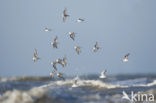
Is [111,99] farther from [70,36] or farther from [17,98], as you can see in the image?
[70,36]

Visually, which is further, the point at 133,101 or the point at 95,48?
the point at 95,48

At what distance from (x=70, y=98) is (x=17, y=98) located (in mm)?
3331

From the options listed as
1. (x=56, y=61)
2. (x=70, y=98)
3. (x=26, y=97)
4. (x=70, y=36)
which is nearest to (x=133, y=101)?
(x=70, y=98)

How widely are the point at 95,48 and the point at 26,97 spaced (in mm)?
14554

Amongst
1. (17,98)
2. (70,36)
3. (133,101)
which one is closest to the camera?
(17,98)

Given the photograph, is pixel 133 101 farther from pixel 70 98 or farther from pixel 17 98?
pixel 17 98

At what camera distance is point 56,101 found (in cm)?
2488

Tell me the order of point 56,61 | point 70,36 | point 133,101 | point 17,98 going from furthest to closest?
point 56,61 < point 70,36 < point 133,101 < point 17,98

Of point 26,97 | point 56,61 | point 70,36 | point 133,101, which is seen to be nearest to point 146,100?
point 133,101

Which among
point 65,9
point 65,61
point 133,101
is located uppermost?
point 65,9

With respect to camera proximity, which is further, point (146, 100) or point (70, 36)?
point (70, 36)

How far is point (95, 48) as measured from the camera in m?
38.0

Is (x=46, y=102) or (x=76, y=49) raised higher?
(x=76, y=49)

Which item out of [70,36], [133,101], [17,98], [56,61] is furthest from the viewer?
[56,61]
